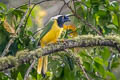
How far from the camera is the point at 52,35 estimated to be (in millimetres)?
2637

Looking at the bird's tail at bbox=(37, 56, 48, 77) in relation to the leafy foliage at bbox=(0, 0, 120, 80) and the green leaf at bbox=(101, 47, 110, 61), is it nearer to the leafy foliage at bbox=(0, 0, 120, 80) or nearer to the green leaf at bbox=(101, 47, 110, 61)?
the leafy foliage at bbox=(0, 0, 120, 80)

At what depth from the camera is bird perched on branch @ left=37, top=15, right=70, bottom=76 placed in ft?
8.23

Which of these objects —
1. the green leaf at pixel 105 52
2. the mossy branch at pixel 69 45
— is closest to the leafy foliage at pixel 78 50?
the green leaf at pixel 105 52

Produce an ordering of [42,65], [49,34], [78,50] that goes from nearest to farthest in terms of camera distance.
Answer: [78,50] < [42,65] < [49,34]

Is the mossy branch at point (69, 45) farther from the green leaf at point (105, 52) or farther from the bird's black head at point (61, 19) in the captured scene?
the bird's black head at point (61, 19)

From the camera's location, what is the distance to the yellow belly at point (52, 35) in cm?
257

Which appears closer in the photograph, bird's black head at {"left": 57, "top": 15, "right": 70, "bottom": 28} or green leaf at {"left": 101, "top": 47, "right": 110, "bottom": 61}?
green leaf at {"left": 101, "top": 47, "right": 110, "bottom": 61}

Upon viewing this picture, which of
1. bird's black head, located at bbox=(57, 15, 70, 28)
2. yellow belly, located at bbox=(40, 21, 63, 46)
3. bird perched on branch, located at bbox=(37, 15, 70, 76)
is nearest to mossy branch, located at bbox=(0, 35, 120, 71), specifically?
bird perched on branch, located at bbox=(37, 15, 70, 76)

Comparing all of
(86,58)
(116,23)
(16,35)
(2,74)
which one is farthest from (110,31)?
(2,74)

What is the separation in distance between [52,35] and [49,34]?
0.08 feet

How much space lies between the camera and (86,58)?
2516mm

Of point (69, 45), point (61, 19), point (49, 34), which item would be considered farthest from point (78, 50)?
point (61, 19)

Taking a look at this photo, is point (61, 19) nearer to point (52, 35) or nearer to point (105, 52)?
point (52, 35)

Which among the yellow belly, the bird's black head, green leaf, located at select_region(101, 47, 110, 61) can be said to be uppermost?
the bird's black head
